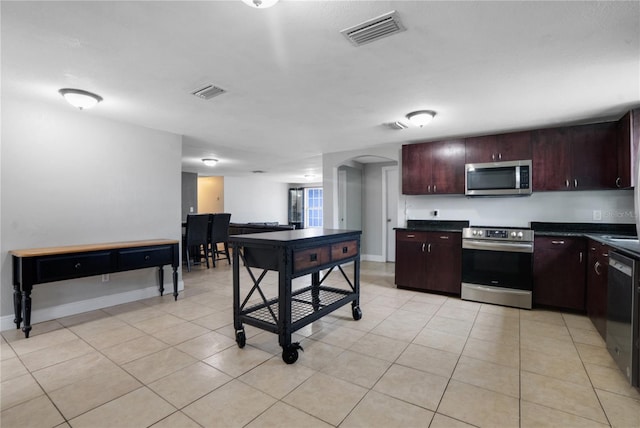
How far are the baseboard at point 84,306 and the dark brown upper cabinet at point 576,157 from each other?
4996 mm

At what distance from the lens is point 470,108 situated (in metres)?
3.18

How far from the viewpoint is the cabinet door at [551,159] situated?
3.61 meters

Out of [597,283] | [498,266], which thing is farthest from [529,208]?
[597,283]

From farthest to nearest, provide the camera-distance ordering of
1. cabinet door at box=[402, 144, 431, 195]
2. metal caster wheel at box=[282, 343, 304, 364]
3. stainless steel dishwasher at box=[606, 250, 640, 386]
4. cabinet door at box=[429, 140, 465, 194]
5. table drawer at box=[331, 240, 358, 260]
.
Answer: cabinet door at box=[402, 144, 431, 195]
cabinet door at box=[429, 140, 465, 194]
table drawer at box=[331, 240, 358, 260]
metal caster wheel at box=[282, 343, 304, 364]
stainless steel dishwasher at box=[606, 250, 640, 386]

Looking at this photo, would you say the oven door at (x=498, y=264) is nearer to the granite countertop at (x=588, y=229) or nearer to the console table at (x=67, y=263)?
the granite countertop at (x=588, y=229)

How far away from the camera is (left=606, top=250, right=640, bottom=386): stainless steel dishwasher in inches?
75.7

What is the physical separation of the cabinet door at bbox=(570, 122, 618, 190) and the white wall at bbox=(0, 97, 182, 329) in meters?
4.91

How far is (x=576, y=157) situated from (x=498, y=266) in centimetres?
151

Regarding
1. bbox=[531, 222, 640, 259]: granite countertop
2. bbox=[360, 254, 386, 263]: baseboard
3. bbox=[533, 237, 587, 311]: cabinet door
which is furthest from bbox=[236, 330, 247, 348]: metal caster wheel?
bbox=[360, 254, 386, 263]: baseboard

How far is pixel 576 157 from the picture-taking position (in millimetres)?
3551

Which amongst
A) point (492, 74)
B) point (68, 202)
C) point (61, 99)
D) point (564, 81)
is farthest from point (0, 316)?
point (564, 81)

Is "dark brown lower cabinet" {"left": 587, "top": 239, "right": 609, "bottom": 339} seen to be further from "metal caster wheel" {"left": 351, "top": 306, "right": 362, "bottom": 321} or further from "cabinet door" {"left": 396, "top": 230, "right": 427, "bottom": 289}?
"metal caster wheel" {"left": 351, "top": 306, "right": 362, "bottom": 321}

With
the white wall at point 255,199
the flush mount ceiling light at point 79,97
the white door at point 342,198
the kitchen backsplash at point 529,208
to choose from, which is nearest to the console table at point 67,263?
the flush mount ceiling light at point 79,97

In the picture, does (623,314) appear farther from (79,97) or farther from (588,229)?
(79,97)
